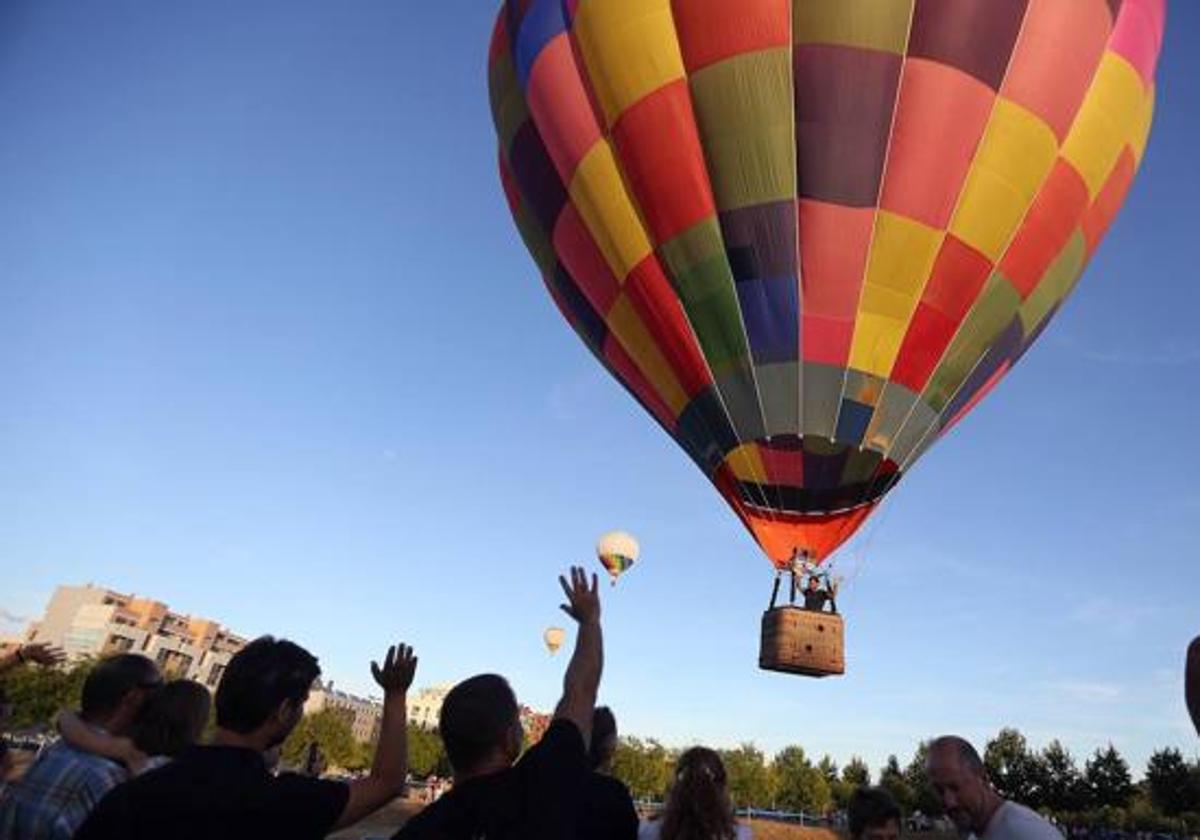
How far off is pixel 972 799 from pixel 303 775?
2.32 metres

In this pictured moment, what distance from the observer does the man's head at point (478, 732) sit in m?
2.10

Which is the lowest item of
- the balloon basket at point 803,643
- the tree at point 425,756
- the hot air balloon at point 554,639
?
the tree at point 425,756

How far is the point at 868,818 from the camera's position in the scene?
126 inches

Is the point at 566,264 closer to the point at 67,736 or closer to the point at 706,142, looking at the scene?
the point at 706,142

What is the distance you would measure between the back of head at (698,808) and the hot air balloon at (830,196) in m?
8.03

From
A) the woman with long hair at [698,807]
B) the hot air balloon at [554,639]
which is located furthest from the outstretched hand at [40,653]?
the hot air balloon at [554,639]

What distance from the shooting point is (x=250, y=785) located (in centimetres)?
211

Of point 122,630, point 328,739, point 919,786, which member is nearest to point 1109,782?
point 919,786

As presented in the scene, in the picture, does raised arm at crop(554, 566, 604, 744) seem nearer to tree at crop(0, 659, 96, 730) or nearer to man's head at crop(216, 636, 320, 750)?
man's head at crop(216, 636, 320, 750)

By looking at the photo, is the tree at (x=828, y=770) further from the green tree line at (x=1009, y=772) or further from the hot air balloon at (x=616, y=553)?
the hot air balloon at (x=616, y=553)

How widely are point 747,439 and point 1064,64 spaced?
19.5 feet

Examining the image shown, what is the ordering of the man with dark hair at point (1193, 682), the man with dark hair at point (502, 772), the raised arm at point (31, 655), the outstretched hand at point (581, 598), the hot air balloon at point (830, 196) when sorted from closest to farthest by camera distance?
the man with dark hair at point (1193, 682) → the man with dark hair at point (502, 772) → the outstretched hand at point (581, 598) → the raised arm at point (31, 655) → the hot air balloon at point (830, 196)

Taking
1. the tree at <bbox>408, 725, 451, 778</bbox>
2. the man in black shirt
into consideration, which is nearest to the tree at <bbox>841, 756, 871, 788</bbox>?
the tree at <bbox>408, 725, 451, 778</bbox>

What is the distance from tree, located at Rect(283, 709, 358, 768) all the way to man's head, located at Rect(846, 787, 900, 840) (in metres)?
65.1
